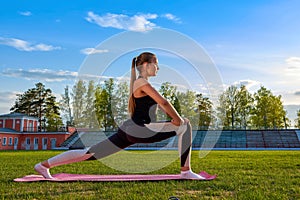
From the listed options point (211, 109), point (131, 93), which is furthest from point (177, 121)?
point (211, 109)

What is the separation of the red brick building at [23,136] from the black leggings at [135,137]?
1283 inches

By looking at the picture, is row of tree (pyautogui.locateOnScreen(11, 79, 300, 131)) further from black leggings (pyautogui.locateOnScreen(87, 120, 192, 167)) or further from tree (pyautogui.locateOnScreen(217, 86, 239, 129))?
black leggings (pyautogui.locateOnScreen(87, 120, 192, 167))

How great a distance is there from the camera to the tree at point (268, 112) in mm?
33562

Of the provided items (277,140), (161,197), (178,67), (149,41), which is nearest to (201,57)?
(178,67)

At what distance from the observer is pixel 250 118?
116ft

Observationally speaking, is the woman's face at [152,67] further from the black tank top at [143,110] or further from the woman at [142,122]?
the black tank top at [143,110]

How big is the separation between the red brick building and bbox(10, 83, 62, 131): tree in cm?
802

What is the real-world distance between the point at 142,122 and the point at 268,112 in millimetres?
32760

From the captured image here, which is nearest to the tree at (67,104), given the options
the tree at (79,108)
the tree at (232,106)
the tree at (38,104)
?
the tree at (38,104)

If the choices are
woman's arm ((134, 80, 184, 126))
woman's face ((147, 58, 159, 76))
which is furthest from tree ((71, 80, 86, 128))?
woman's arm ((134, 80, 184, 126))

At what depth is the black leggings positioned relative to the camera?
3610 mm

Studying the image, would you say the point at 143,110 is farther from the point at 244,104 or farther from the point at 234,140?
the point at 244,104

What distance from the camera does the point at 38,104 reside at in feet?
158

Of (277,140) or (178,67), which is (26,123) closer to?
(277,140)
